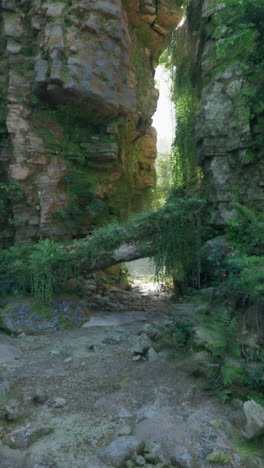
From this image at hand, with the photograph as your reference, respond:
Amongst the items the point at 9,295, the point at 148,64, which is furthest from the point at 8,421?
the point at 148,64

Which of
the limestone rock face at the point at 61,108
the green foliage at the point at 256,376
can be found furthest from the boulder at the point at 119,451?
the limestone rock face at the point at 61,108

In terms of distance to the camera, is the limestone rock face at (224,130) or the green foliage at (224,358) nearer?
the green foliage at (224,358)

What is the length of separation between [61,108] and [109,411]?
34.1 feet

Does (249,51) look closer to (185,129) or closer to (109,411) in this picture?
(185,129)

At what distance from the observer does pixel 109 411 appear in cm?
421

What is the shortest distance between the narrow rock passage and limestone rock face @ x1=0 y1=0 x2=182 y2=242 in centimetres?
645

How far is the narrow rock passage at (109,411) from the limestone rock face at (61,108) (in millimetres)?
6448

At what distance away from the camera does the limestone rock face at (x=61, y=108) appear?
1067 cm

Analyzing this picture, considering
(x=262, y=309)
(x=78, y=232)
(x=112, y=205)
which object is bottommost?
(x=262, y=309)

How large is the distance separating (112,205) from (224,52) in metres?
7.24

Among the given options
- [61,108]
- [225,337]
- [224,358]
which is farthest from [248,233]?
[61,108]

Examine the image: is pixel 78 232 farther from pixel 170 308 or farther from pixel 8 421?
pixel 8 421

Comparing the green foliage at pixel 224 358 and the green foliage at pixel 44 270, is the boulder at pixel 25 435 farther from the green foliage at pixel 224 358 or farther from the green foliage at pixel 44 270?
the green foliage at pixel 44 270

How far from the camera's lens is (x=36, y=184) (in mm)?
11586
